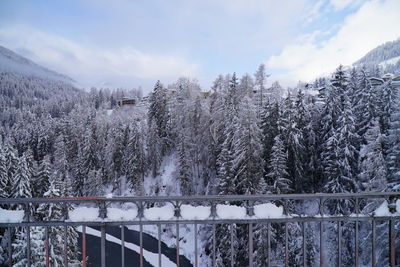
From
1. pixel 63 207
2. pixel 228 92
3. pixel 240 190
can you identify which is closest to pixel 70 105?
pixel 228 92

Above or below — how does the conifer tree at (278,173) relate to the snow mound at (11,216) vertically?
below

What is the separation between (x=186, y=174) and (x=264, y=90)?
15865mm

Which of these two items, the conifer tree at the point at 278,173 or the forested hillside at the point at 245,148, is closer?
the forested hillside at the point at 245,148

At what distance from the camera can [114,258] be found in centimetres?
2531

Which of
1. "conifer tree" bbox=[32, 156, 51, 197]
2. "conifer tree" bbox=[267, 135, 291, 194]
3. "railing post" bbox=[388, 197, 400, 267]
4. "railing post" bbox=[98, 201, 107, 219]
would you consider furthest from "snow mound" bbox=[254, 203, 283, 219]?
"conifer tree" bbox=[32, 156, 51, 197]

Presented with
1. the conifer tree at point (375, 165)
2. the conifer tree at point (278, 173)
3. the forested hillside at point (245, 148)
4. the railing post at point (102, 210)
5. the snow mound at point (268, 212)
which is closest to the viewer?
the railing post at point (102, 210)

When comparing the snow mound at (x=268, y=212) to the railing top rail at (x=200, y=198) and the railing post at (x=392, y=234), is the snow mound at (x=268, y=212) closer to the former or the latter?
the railing top rail at (x=200, y=198)

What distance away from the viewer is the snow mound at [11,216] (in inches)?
175

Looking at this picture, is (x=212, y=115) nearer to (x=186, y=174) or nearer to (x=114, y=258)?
(x=186, y=174)

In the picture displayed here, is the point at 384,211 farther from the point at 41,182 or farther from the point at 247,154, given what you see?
the point at 41,182

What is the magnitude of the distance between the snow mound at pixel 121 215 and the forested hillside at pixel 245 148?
10.4m

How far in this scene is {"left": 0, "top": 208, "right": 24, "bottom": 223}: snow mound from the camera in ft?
14.6

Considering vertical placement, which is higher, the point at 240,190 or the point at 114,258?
the point at 240,190

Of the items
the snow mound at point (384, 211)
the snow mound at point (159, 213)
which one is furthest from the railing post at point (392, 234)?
the snow mound at point (159, 213)
